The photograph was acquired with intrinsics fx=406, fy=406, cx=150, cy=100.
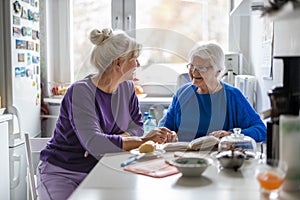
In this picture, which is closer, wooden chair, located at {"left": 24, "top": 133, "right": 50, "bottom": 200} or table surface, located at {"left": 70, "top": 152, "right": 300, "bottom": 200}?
table surface, located at {"left": 70, "top": 152, "right": 300, "bottom": 200}

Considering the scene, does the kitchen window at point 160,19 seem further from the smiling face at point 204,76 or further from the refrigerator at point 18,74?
the smiling face at point 204,76

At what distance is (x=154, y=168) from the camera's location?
4.38 feet

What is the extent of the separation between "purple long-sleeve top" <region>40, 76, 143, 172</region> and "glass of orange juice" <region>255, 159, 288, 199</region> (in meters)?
0.75

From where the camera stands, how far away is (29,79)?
2799 mm

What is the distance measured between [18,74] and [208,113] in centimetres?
128

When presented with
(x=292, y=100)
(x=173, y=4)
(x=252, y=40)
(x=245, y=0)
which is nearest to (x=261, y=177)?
(x=292, y=100)

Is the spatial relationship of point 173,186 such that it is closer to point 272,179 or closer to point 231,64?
point 272,179

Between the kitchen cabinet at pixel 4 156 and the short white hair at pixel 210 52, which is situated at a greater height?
the short white hair at pixel 210 52

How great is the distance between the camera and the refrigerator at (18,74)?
2523 millimetres

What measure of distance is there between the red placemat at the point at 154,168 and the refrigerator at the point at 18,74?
1421mm

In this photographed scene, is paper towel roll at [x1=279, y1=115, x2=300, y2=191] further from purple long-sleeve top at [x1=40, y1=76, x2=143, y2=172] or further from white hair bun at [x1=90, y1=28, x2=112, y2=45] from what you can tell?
white hair bun at [x1=90, y1=28, x2=112, y2=45]

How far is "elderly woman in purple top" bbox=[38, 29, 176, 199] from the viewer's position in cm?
175

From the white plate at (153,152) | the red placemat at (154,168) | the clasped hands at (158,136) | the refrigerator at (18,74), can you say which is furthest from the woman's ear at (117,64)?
the refrigerator at (18,74)

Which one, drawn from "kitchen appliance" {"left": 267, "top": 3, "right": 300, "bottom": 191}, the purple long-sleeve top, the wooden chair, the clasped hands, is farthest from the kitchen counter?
"kitchen appliance" {"left": 267, "top": 3, "right": 300, "bottom": 191}
